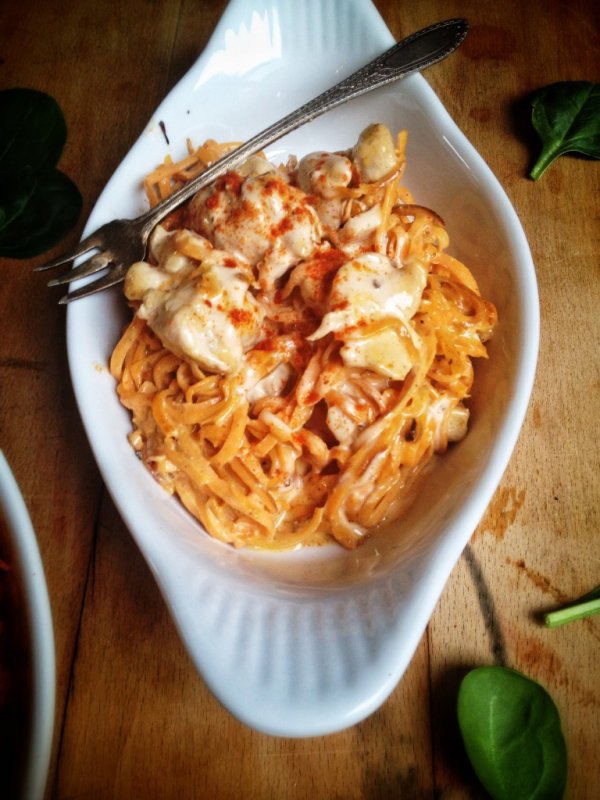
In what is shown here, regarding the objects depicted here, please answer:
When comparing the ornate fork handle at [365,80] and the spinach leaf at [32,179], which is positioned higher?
the spinach leaf at [32,179]

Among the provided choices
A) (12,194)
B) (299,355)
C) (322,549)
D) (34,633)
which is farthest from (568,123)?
(34,633)

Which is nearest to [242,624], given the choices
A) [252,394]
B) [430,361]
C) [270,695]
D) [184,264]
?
[270,695]

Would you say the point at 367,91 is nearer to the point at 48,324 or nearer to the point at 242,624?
the point at 48,324

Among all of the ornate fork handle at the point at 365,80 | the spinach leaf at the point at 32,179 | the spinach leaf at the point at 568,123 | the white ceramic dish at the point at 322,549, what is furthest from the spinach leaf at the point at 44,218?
the spinach leaf at the point at 568,123

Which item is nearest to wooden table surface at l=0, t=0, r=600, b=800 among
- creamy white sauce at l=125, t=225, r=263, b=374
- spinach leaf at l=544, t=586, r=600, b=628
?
spinach leaf at l=544, t=586, r=600, b=628

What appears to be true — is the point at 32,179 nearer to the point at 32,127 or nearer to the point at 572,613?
the point at 32,127

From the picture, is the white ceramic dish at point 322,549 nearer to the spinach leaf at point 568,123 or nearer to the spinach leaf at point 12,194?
the spinach leaf at point 12,194
